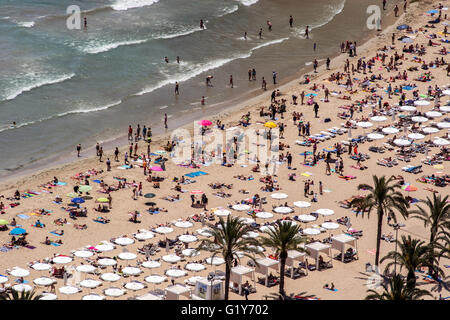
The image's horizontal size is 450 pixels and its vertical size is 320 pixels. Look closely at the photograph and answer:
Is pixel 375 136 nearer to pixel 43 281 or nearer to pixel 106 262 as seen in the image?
pixel 106 262

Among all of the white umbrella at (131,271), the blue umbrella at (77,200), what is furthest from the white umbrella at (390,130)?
the white umbrella at (131,271)

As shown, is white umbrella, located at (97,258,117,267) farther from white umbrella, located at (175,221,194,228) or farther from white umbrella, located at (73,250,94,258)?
white umbrella, located at (175,221,194,228)

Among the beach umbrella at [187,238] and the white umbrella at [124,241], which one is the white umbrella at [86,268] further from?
the beach umbrella at [187,238]

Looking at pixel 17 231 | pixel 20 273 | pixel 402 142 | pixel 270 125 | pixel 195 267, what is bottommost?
pixel 20 273

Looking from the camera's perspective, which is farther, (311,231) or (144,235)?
(311,231)

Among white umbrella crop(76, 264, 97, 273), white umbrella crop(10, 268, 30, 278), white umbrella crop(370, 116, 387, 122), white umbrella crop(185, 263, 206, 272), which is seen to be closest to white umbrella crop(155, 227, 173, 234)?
white umbrella crop(185, 263, 206, 272)

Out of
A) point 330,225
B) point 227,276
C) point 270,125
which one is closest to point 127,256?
point 227,276

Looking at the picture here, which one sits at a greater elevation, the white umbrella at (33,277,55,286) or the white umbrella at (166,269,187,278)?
the white umbrella at (166,269,187,278)


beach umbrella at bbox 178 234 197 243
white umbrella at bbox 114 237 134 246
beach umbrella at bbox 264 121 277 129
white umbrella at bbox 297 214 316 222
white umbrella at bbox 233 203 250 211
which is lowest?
white umbrella at bbox 114 237 134 246
